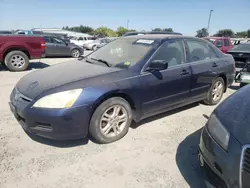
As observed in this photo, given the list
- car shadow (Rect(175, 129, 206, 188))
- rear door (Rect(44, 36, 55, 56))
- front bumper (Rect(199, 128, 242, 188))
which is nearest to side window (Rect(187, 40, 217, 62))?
car shadow (Rect(175, 129, 206, 188))

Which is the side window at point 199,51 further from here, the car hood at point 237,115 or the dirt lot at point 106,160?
the car hood at point 237,115

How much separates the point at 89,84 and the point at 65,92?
321 mm

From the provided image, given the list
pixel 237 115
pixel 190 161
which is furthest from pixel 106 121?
pixel 237 115

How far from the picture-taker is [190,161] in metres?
2.80

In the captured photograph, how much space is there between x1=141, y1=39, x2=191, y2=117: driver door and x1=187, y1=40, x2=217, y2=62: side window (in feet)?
0.80

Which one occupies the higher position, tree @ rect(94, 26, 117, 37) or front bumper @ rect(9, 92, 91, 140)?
tree @ rect(94, 26, 117, 37)

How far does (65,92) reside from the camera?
2736mm

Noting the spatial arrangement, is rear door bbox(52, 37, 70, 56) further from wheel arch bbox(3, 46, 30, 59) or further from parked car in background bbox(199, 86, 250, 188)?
parked car in background bbox(199, 86, 250, 188)

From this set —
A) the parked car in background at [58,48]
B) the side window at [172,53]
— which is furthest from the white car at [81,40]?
the side window at [172,53]

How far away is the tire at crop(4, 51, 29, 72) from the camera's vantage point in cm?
829

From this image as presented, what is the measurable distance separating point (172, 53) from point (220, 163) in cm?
232

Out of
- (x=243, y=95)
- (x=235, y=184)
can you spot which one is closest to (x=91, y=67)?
(x=243, y=95)

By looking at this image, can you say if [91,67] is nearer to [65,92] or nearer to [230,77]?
[65,92]

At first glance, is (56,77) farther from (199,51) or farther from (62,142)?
(199,51)
